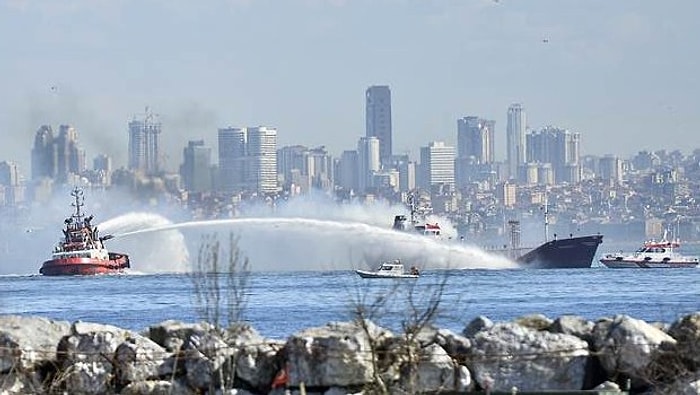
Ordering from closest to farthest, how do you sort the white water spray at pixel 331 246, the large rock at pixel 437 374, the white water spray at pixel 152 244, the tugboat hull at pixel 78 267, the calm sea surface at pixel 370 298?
1. the large rock at pixel 437 374
2. the calm sea surface at pixel 370 298
3. the white water spray at pixel 331 246
4. the tugboat hull at pixel 78 267
5. the white water spray at pixel 152 244

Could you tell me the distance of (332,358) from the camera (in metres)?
19.5

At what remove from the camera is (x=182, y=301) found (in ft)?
232

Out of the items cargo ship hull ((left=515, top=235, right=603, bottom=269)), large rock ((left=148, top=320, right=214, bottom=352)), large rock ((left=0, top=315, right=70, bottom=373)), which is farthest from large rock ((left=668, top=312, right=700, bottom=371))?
cargo ship hull ((left=515, top=235, right=603, bottom=269))

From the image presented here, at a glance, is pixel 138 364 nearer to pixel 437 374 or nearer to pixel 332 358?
pixel 332 358

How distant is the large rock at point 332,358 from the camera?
1942cm

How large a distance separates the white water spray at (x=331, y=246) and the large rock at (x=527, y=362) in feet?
337

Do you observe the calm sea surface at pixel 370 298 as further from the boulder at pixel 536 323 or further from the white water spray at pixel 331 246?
the white water spray at pixel 331 246

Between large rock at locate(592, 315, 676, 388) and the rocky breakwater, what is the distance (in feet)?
0.03

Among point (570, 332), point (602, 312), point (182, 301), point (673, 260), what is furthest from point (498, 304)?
point (673, 260)

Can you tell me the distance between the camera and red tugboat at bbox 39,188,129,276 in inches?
5305

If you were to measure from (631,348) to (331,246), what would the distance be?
416ft

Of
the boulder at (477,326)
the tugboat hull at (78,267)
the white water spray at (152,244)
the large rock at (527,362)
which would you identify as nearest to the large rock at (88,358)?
the boulder at (477,326)

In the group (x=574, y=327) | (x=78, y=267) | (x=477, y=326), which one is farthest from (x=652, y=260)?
(x=574, y=327)

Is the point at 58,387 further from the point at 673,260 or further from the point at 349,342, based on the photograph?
the point at 673,260
